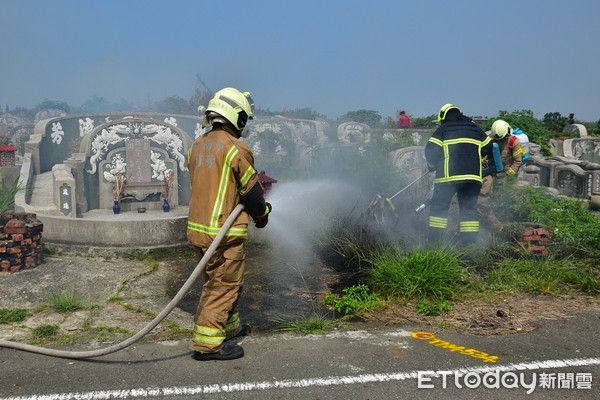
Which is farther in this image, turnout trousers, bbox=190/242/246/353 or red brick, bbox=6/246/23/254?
red brick, bbox=6/246/23/254

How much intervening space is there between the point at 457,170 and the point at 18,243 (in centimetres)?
572

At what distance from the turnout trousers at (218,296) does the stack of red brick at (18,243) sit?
3.63 metres

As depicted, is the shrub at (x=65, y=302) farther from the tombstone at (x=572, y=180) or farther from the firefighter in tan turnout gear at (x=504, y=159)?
the tombstone at (x=572, y=180)

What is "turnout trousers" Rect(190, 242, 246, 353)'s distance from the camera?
13.3 feet

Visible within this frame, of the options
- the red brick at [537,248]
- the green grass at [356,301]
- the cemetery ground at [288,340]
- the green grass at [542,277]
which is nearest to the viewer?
the cemetery ground at [288,340]

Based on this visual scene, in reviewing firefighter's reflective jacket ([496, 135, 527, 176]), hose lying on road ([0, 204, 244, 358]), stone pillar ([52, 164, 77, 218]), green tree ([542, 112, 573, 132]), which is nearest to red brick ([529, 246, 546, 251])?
firefighter's reflective jacket ([496, 135, 527, 176])

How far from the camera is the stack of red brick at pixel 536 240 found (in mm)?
6840

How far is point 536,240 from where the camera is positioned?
6.91 m

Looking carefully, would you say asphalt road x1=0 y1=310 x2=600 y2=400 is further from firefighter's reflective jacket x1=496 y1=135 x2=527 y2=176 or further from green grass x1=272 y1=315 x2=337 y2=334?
firefighter's reflective jacket x1=496 y1=135 x2=527 y2=176

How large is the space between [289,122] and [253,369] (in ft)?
59.8

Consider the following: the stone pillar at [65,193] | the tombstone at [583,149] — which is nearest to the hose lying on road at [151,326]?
the stone pillar at [65,193]

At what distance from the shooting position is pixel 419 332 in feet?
15.4
